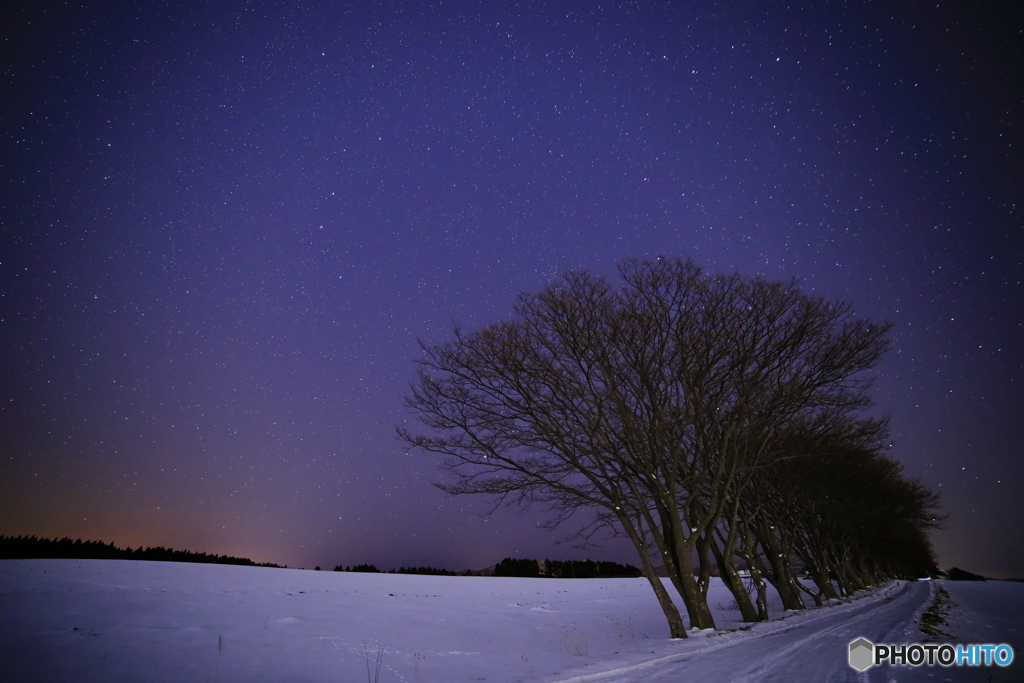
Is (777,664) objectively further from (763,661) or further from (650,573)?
(650,573)

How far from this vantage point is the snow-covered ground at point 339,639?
9.32 metres

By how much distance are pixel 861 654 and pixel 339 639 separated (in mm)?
11612

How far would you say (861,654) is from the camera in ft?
34.6

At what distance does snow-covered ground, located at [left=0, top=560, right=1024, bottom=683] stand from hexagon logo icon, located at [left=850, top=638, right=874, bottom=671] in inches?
8.9

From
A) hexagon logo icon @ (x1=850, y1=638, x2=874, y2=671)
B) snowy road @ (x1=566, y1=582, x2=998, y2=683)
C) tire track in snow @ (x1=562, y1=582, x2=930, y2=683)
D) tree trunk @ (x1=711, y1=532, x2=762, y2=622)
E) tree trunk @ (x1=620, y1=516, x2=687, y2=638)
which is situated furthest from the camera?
tree trunk @ (x1=711, y1=532, x2=762, y2=622)

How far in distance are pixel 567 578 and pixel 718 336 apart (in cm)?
4604

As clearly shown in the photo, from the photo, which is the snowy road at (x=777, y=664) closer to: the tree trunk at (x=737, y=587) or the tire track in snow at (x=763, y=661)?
the tire track in snow at (x=763, y=661)

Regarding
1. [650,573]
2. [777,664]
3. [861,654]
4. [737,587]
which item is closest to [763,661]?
[777,664]

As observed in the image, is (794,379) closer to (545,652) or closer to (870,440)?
(870,440)

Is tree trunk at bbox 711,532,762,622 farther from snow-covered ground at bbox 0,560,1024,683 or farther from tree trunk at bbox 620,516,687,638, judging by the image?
tree trunk at bbox 620,516,687,638

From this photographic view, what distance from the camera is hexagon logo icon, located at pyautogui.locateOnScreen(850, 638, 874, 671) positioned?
9305 mm

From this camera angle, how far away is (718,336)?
50.7ft

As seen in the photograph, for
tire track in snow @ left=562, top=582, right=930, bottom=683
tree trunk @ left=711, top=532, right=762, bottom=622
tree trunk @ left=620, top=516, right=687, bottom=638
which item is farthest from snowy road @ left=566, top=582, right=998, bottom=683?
tree trunk @ left=711, top=532, right=762, bottom=622

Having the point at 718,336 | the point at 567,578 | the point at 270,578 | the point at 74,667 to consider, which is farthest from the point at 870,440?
the point at 567,578
